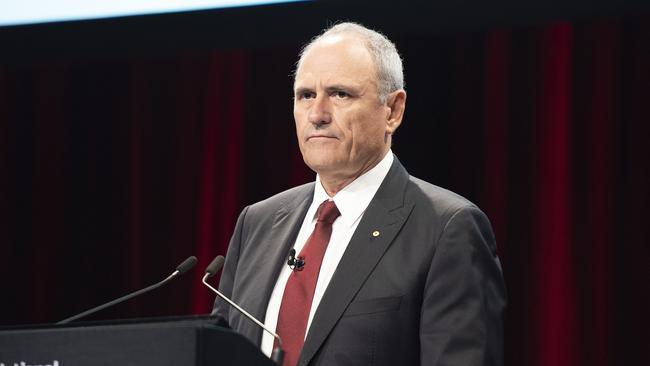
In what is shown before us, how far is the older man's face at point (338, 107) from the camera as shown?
7.68 ft

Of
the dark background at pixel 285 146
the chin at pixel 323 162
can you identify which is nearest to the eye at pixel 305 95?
the chin at pixel 323 162

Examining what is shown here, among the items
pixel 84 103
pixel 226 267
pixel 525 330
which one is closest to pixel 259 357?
pixel 226 267

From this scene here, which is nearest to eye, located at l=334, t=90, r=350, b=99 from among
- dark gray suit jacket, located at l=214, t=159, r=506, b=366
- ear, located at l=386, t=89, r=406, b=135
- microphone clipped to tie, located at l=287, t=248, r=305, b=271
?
ear, located at l=386, t=89, r=406, b=135

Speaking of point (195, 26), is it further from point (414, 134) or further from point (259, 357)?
point (259, 357)

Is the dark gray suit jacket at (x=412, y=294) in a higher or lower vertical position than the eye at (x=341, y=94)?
lower

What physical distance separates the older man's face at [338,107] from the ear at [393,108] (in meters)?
0.06

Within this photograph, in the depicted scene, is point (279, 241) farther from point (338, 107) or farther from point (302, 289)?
point (338, 107)

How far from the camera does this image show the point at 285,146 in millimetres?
4105

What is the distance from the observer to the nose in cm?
233

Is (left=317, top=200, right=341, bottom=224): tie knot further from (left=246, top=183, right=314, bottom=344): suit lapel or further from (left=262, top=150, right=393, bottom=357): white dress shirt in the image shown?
(left=246, top=183, right=314, bottom=344): suit lapel

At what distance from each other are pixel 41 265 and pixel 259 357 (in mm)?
3069

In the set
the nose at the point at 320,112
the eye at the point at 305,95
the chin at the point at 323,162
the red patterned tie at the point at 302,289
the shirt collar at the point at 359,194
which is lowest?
the red patterned tie at the point at 302,289

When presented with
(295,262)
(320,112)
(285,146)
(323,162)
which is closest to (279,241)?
(295,262)

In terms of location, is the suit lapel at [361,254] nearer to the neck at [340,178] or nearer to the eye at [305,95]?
the neck at [340,178]
